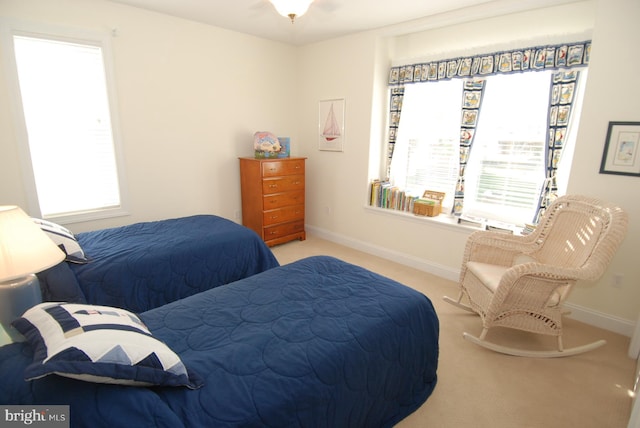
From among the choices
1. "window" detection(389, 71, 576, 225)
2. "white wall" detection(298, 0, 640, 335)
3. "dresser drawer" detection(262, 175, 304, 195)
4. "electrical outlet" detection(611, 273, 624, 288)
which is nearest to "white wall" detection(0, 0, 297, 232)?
"dresser drawer" detection(262, 175, 304, 195)

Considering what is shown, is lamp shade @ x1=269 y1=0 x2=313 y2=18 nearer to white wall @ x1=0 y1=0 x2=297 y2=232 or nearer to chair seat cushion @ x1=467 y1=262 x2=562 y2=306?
white wall @ x1=0 y1=0 x2=297 y2=232

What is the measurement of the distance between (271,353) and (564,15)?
3.42 meters

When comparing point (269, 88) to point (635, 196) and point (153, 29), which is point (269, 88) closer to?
point (153, 29)

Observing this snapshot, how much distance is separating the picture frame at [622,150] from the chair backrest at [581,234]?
32cm

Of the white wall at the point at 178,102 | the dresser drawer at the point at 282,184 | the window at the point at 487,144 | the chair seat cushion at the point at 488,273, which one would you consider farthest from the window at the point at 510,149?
the white wall at the point at 178,102

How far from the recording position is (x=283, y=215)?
4.22m

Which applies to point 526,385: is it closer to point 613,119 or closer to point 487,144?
point 613,119

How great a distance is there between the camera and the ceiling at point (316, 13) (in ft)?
9.57

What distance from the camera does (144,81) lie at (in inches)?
130

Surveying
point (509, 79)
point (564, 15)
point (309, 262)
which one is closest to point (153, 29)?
point (309, 262)

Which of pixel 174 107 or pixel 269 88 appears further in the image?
pixel 269 88

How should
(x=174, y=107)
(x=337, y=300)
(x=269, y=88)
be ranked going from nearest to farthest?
(x=337, y=300) < (x=174, y=107) < (x=269, y=88)

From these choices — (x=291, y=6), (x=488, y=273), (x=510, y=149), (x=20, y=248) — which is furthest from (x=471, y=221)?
(x=20, y=248)

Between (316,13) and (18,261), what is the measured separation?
3.11 meters
